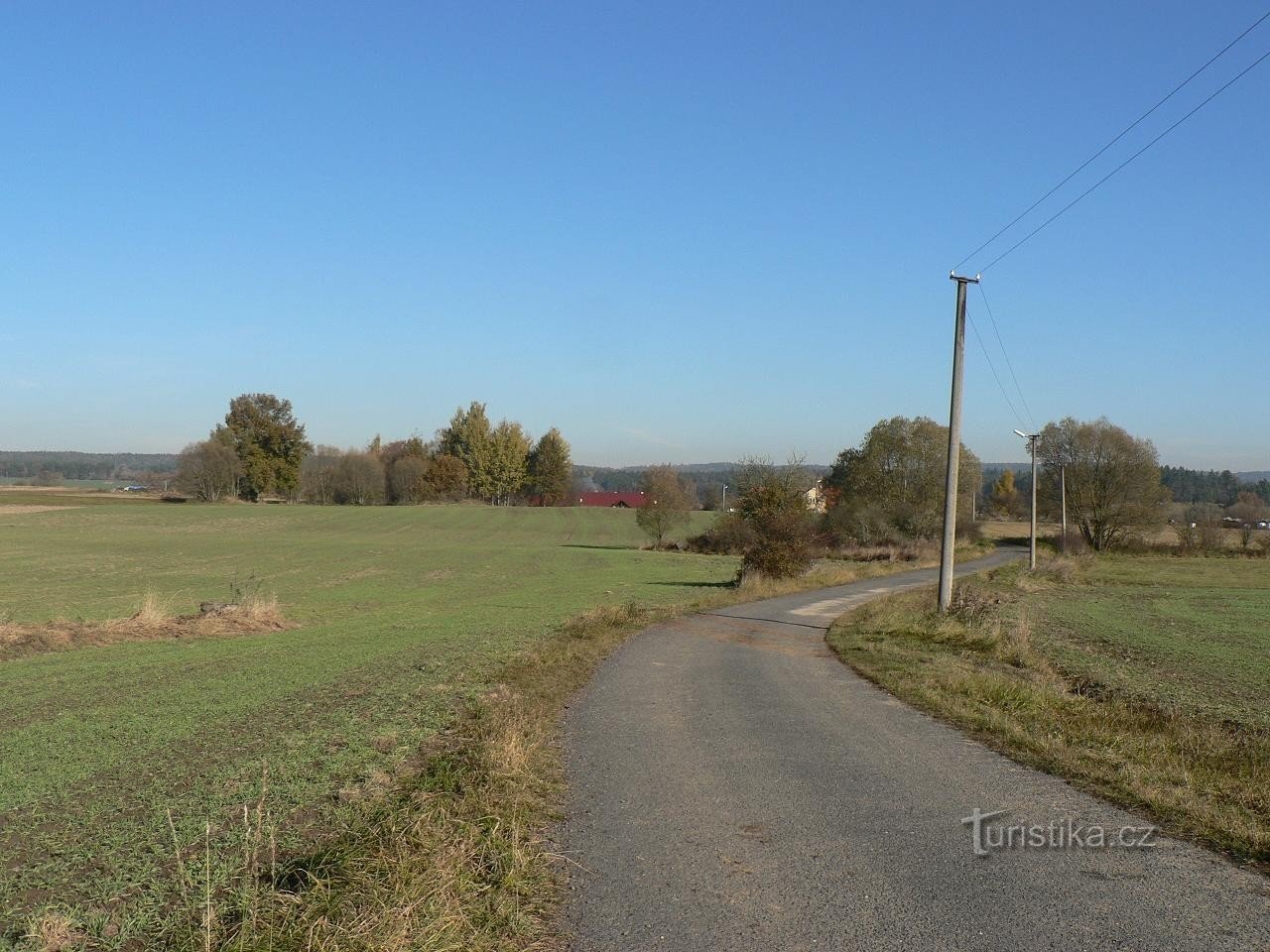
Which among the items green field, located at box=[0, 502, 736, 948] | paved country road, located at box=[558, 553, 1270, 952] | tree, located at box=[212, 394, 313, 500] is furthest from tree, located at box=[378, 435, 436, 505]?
paved country road, located at box=[558, 553, 1270, 952]

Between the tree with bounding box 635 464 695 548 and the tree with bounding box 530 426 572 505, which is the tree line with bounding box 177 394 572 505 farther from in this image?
the tree with bounding box 635 464 695 548

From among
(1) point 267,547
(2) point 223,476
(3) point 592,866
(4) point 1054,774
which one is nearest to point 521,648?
(4) point 1054,774

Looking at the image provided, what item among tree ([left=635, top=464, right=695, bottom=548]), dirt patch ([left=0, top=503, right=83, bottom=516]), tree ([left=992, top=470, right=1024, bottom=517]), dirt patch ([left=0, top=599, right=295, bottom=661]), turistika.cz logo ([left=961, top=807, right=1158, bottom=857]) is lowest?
dirt patch ([left=0, top=599, right=295, bottom=661])

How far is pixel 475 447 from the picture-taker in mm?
133750

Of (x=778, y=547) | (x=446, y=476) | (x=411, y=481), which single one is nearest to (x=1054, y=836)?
(x=778, y=547)

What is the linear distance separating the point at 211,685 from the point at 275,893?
30.7 ft

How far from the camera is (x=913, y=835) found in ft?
21.2

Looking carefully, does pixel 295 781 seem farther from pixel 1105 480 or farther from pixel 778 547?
pixel 1105 480

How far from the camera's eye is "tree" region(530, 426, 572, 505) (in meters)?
138

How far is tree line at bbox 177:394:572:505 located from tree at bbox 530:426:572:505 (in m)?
0.14

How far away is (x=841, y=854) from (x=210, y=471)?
395 ft

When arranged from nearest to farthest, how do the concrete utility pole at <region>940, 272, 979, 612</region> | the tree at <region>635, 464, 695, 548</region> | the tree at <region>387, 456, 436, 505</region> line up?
1. the concrete utility pole at <region>940, 272, 979, 612</region>
2. the tree at <region>635, 464, 695, 548</region>
3. the tree at <region>387, 456, 436, 505</region>

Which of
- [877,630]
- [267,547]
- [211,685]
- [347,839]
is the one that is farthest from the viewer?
[267,547]

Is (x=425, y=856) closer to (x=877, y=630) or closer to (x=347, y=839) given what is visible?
(x=347, y=839)
